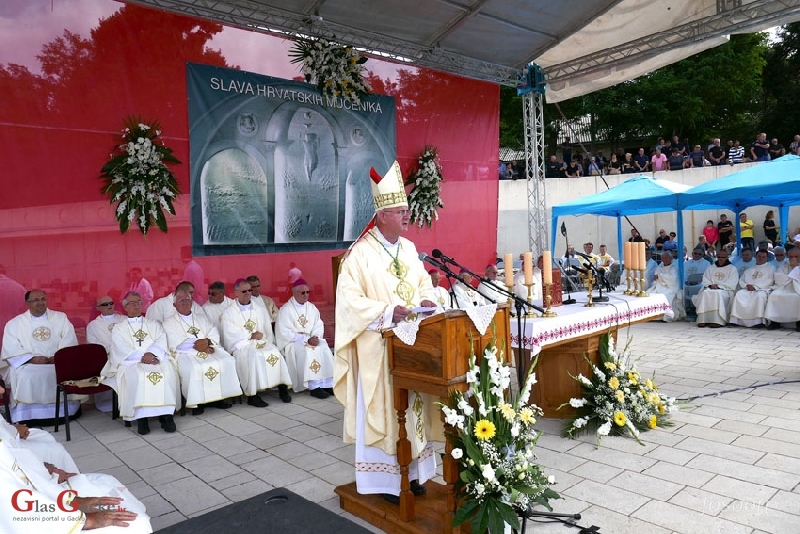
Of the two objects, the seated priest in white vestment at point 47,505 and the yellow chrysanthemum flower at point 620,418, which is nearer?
the seated priest in white vestment at point 47,505

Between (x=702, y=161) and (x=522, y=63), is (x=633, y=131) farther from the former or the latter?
(x=522, y=63)

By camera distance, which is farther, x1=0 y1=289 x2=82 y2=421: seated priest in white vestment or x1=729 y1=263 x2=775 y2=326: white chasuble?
x1=729 y1=263 x2=775 y2=326: white chasuble

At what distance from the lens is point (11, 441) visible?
2.99 m

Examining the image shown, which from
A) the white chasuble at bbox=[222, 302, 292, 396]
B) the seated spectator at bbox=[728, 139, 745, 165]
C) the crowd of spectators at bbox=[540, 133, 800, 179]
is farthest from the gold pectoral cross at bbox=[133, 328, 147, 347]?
the seated spectator at bbox=[728, 139, 745, 165]

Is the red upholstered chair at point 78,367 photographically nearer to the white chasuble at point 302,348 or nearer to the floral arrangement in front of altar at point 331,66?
the white chasuble at point 302,348

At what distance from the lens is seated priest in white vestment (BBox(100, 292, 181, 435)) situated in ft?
19.0

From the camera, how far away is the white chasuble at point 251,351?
6727 millimetres

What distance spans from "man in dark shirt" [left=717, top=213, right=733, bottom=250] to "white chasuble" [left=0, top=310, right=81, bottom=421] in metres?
17.6

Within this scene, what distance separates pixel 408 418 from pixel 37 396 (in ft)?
14.7

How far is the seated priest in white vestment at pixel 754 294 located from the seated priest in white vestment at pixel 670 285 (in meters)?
1.23

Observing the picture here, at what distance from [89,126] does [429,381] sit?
520 centimetres

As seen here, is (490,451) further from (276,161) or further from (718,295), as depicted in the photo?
(718,295)

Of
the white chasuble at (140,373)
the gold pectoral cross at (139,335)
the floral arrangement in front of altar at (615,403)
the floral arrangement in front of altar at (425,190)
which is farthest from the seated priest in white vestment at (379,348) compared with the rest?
the floral arrangement in front of altar at (425,190)

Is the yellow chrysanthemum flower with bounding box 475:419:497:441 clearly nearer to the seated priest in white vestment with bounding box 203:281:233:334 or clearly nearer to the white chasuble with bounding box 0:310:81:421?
the seated priest in white vestment with bounding box 203:281:233:334
